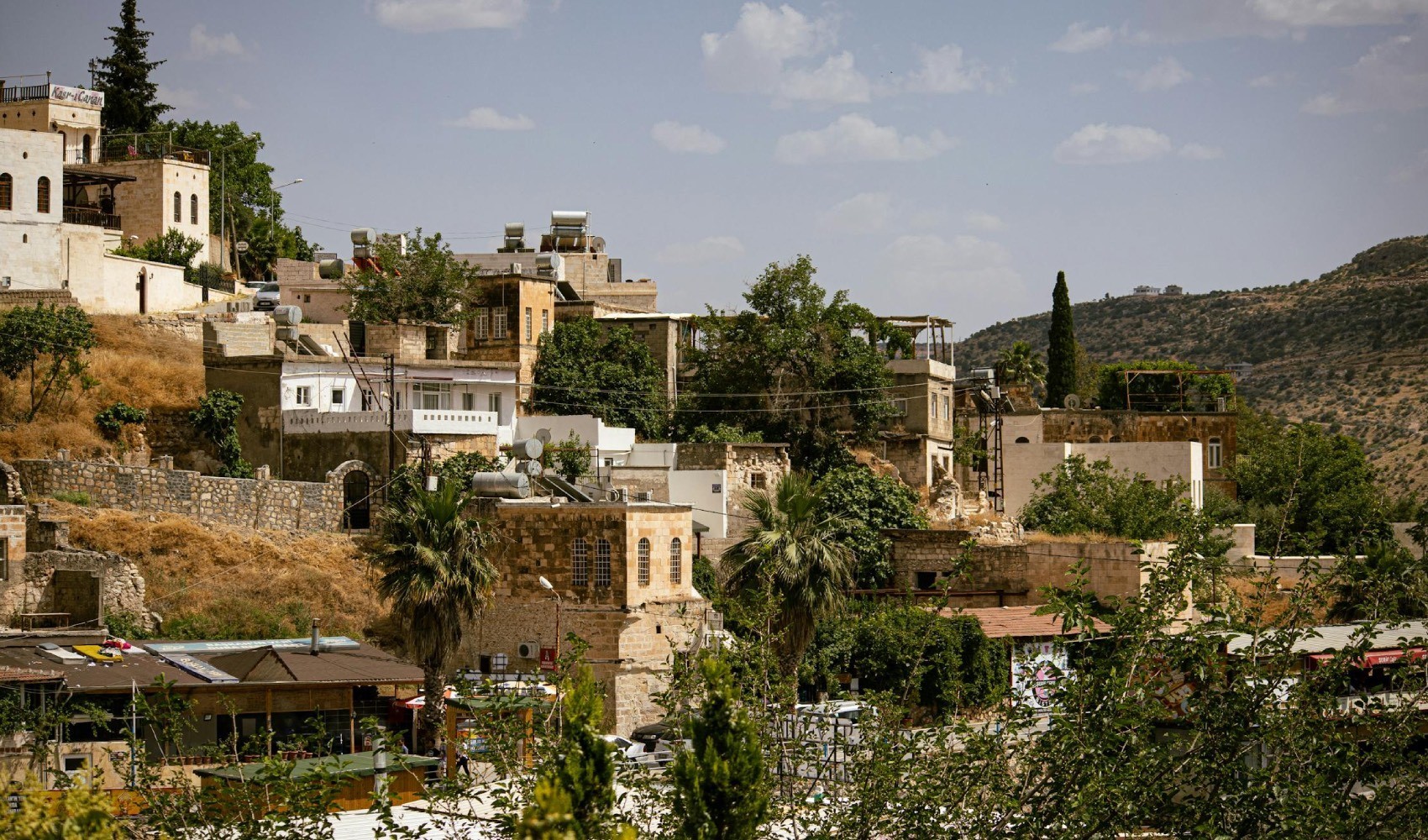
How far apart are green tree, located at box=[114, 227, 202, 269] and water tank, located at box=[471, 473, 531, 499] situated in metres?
26.3

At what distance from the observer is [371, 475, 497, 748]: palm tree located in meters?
28.7

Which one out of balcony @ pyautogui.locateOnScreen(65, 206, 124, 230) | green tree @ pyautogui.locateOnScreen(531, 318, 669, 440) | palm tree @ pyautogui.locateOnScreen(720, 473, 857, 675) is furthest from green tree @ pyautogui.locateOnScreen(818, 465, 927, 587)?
balcony @ pyautogui.locateOnScreen(65, 206, 124, 230)

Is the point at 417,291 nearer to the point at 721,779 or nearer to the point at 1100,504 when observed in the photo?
the point at 1100,504

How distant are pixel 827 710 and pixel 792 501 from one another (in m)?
9.14

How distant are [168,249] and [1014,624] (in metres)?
36.5

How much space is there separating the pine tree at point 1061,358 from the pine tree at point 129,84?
3857 cm

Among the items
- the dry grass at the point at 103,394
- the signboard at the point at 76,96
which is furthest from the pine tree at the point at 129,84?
the dry grass at the point at 103,394

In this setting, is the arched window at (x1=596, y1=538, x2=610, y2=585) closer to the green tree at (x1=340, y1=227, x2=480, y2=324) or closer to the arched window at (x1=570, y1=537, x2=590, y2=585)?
the arched window at (x1=570, y1=537, x2=590, y2=585)

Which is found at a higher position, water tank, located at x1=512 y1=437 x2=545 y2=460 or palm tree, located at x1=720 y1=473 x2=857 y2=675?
water tank, located at x1=512 y1=437 x2=545 y2=460

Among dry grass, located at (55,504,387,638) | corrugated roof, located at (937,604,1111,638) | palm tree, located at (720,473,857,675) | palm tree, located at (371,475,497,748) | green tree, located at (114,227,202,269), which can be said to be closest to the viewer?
palm tree, located at (371,475,497,748)

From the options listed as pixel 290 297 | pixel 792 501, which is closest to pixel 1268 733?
pixel 792 501

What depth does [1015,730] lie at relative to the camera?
17312mm

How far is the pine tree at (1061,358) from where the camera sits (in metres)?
65.6

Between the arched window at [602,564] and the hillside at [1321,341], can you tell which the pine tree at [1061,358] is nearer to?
the hillside at [1321,341]
